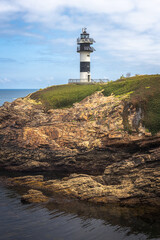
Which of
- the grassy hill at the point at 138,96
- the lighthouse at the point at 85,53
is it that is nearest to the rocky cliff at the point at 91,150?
the grassy hill at the point at 138,96

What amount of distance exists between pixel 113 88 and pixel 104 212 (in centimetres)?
2427

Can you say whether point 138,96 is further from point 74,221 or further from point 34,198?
point 74,221

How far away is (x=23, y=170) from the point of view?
30.6 meters

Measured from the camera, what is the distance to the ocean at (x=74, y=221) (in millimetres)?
17594

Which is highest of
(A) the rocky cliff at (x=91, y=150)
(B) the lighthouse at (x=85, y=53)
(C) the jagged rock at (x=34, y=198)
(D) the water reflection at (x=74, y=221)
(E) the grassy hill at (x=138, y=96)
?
(B) the lighthouse at (x=85, y=53)

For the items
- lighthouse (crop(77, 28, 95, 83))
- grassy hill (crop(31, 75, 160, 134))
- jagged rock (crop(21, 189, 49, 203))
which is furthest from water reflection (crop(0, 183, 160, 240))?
lighthouse (crop(77, 28, 95, 83))

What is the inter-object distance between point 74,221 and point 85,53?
48.4m

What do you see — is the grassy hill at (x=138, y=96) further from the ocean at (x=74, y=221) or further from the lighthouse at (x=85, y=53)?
the lighthouse at (x=85, y=53)

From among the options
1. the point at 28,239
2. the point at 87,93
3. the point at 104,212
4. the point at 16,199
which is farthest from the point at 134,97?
the point at 28,239

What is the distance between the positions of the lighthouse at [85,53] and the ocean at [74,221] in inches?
1675

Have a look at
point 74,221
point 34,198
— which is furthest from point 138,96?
point 74,221

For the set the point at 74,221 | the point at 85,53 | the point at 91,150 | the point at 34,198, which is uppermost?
the point at 85,53

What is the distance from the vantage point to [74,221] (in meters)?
19.5

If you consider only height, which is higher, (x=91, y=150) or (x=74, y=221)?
(x=91, y=150)
